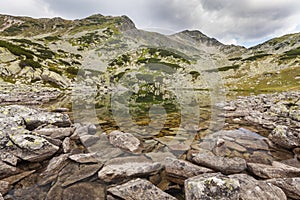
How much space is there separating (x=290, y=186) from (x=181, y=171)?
2592 millimetres

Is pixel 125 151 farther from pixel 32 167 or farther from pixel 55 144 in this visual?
pixel 32 167

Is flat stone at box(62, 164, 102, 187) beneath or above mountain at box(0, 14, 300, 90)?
beneath

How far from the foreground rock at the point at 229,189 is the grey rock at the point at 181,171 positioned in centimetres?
98

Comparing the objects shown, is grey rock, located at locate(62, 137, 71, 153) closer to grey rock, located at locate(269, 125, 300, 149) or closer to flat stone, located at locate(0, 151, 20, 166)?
flat stone, located at locate(0, 151, 20, 166)

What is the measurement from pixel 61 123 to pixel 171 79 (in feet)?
196

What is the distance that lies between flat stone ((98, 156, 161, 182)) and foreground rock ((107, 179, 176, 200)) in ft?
1.85

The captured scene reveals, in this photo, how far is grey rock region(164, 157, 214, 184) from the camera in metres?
5.04

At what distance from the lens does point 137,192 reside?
4.10 meters

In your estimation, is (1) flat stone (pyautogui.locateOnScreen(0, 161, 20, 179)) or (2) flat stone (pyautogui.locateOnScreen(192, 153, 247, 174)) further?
(2) flat stone (pyautogui.locateOnScreen(192, 153, 247, 174))

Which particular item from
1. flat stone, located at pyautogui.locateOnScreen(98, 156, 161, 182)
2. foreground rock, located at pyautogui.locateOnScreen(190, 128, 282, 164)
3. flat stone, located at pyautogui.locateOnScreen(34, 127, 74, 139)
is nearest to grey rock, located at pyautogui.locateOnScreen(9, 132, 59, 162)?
flat stone, located at pyautogui.locateOnScreen(34, 127, 74, 139)

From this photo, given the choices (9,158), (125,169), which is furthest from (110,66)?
(125,169)

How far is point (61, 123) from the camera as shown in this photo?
838 centimetres

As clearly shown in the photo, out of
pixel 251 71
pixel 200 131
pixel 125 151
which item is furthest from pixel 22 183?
pixel 251 71

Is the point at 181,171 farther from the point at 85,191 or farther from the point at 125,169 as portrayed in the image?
the point at 85,191
